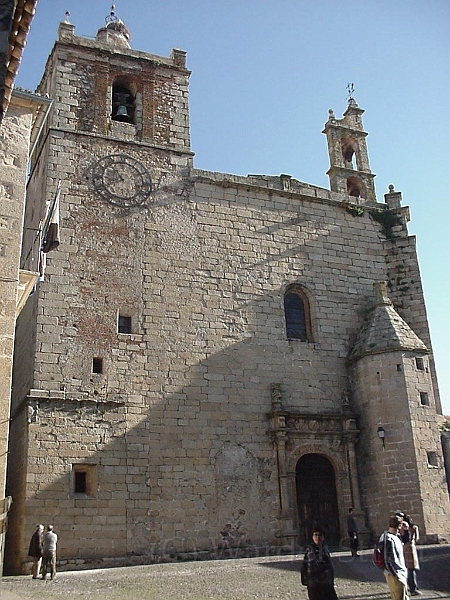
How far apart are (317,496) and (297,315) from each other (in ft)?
15.6

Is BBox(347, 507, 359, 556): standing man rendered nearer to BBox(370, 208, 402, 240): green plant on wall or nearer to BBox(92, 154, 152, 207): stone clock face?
BBox(370, 208, 402, 240): green plant on wall

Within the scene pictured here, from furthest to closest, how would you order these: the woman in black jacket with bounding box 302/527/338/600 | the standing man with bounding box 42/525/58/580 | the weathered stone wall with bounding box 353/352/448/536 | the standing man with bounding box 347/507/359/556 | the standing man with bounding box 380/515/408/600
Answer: the weathered stone wall with bounding box 353/352/448/536, the standing man with bounding box 347/507/359/556, the standing man with bounding box 42/525/58/580, the standing man with bounding box 380/515/408/600, the woman in black jacket with bounding box 302/527/338/600

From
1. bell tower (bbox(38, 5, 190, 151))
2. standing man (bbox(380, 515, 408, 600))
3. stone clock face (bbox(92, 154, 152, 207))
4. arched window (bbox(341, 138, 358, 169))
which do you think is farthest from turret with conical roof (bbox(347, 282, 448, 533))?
standing man (bbox(380, 515, 408, 600))

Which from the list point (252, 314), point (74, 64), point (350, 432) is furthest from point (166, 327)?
point (74, 64)

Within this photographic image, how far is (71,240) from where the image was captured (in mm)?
15961

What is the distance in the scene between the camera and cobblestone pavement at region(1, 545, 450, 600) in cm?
1002

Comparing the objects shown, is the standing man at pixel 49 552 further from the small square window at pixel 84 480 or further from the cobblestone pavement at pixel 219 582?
the small square window at pixel 84 480

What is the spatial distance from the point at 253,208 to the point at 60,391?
747 centimetres

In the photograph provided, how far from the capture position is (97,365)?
15242mm

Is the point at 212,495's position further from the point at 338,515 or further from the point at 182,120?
the point at 182,120

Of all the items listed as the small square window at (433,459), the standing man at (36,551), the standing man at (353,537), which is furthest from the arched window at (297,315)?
the standing man at (36,551)

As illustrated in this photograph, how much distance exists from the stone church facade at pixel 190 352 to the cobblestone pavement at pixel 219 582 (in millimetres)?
1795

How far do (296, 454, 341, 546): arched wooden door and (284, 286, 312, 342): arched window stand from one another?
3193 mm

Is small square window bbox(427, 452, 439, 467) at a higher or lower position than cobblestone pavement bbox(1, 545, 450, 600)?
higher
